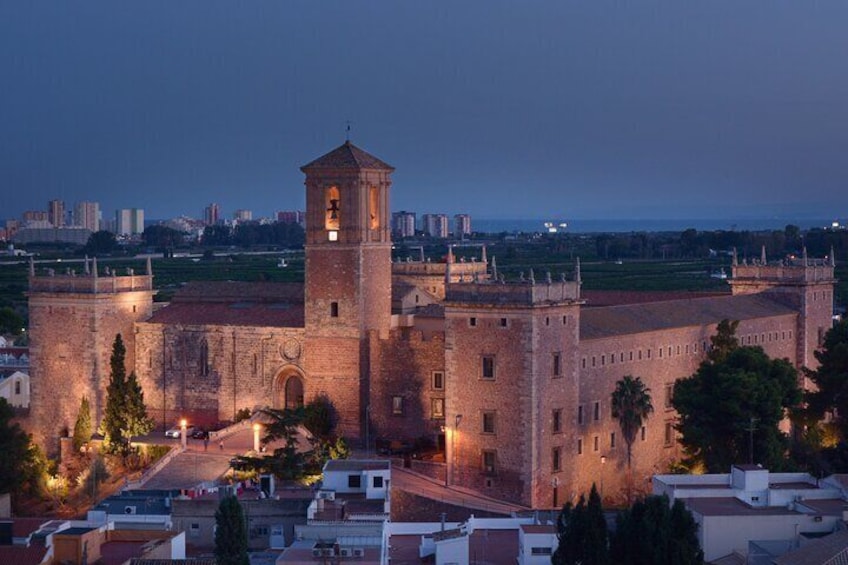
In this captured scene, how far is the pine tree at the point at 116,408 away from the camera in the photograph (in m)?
54.3

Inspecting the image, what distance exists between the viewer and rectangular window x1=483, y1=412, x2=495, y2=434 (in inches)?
1886

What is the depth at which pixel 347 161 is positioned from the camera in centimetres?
5334

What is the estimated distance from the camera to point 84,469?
179 ft

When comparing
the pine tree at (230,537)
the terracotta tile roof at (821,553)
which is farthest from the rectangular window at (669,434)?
the pine tree at (230,537)

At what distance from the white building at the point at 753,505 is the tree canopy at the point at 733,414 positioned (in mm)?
3192

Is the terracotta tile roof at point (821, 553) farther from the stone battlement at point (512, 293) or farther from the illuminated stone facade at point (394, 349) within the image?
the stone battlement at point (512, 293)

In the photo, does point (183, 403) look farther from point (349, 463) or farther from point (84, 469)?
point (349, 463)

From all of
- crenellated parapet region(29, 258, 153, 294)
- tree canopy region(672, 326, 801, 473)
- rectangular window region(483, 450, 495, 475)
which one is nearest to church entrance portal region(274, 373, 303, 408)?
crenellated parapet region(29, 258, 153, 294)

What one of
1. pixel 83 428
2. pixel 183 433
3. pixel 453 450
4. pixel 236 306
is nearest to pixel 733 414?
pixel 453 450

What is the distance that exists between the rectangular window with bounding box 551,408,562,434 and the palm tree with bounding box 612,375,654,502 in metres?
3.77

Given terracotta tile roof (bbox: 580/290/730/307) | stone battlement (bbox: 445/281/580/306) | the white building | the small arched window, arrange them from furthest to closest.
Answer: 1. terracotta tile roof (bbox: 580/290/730/307)
2. the small arched window
3. stone battlement (bbox: 445/281/580/306)
4. the white building

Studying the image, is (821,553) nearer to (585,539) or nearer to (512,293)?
(585,539)

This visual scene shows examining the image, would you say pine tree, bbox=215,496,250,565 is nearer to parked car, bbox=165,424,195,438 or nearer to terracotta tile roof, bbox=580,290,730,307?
parked car, bbox=165,424,195,438

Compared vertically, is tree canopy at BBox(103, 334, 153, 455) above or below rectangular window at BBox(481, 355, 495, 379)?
below
